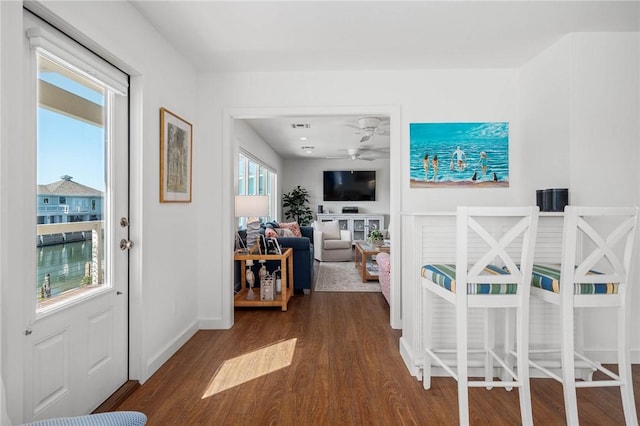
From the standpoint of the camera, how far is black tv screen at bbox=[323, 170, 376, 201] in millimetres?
8680

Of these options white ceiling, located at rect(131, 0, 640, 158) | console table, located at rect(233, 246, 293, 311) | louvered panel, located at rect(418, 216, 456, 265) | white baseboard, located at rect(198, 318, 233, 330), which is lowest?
white baseboard, located at rect(198, 318, 233, 330)

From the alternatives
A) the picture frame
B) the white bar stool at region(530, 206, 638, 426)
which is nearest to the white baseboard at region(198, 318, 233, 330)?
the picture frame

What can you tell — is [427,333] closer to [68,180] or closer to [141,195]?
[141,195]

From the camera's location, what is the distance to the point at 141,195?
224 cm

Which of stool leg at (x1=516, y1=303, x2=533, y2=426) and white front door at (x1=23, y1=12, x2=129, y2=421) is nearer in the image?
white front door at (x1=23, y1=12, x2=129, y2=421)

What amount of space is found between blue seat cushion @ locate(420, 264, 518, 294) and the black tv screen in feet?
21.4

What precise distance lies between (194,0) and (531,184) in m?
3.06

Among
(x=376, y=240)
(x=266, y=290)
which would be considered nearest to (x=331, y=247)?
(x=376, y=240)

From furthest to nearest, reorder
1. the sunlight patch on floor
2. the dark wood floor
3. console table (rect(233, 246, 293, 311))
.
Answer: console table (rect(233, 246, 293, 311)), the sunlight patch on floor, the dark wood floor

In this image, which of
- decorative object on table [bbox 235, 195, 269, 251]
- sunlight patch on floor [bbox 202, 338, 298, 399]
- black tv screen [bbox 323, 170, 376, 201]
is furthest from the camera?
black tv screen [bbox 323, 170, 376, 201]

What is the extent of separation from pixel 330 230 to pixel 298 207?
1420 mm

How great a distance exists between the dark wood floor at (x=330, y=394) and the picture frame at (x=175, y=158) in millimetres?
1274

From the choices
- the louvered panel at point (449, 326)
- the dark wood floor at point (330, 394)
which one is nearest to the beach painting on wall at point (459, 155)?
the louvered panel at point (449, 326)

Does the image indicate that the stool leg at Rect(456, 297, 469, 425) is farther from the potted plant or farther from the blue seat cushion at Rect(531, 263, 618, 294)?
the potted plant
